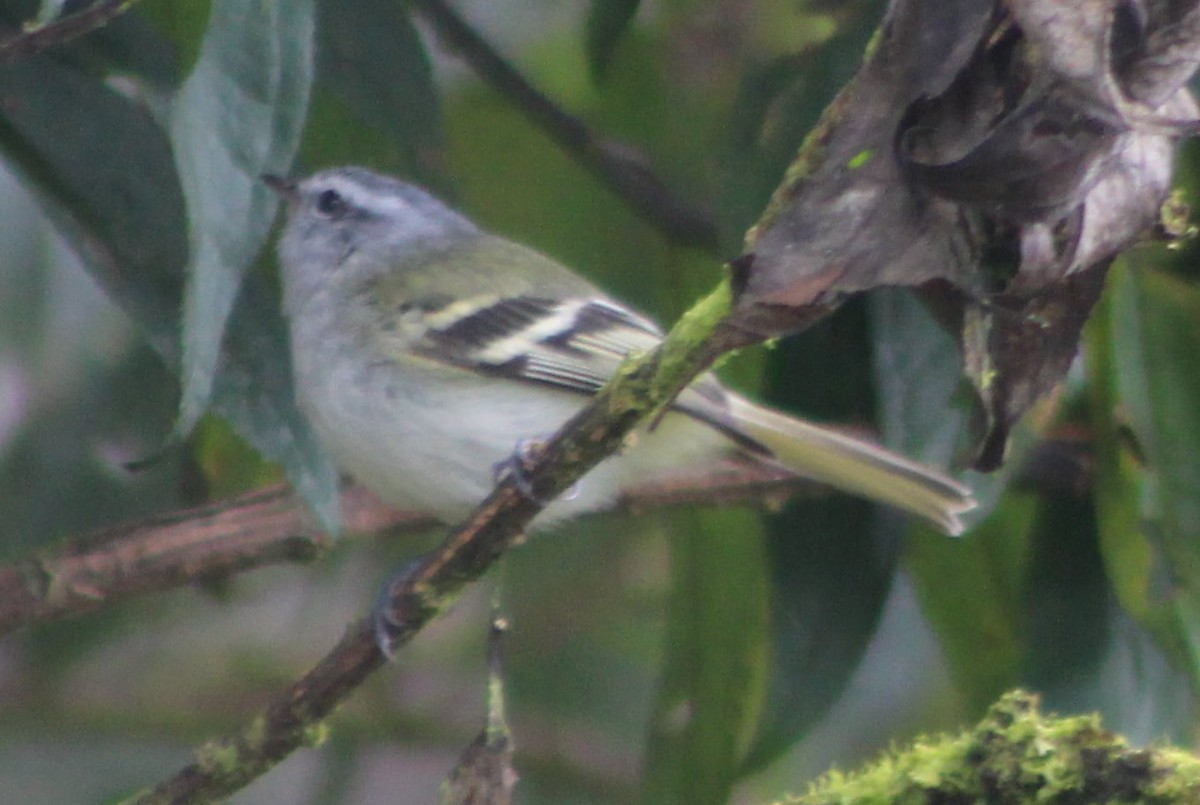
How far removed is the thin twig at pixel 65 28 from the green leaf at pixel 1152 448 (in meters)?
1.55

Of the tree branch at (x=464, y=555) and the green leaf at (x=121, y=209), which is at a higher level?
the green leaf at (x=121, y=209)

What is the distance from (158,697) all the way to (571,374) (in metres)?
1.83

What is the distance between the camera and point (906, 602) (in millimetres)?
3697

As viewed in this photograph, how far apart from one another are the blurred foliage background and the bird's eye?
0.07 m

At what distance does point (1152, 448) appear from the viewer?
2.36 meters

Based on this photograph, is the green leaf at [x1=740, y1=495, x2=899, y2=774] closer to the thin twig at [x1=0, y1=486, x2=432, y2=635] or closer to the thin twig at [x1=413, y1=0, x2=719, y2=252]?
the thin twig at [x1=413, y1=0, x2=719, y2=252]

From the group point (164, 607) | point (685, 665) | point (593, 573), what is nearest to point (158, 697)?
point (164, 607)

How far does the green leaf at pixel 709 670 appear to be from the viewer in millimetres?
2662

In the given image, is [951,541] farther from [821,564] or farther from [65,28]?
[65,28]

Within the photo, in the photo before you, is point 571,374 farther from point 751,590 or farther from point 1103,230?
point 1103,230

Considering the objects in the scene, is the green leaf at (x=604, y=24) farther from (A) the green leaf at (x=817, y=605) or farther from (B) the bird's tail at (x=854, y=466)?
(A) the green leaf at (x=817, y=605)

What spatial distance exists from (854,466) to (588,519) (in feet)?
3.32

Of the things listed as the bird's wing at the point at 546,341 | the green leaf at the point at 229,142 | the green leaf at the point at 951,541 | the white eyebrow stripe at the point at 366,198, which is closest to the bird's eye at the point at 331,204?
the white eyebrow stripe at the point at 366,198

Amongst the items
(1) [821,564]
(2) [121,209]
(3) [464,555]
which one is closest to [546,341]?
(1) [821,564]
